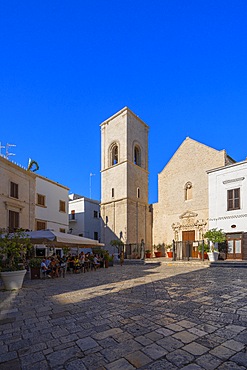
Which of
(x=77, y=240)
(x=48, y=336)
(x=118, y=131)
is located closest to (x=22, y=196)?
(x=77, y=240)

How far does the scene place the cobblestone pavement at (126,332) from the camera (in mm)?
3270

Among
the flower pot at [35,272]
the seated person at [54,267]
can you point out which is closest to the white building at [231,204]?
the seated person at [54,267]

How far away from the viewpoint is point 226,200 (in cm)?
2255

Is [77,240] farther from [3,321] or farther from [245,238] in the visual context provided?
[245,238]

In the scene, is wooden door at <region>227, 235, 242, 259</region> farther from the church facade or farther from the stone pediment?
the stone pediment

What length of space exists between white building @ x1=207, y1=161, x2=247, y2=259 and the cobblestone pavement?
1510cm

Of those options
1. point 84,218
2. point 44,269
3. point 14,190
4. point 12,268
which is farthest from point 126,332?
point 84,218

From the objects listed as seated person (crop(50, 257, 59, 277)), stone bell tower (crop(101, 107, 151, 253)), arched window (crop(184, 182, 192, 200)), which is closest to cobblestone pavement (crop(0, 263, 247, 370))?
seated person (crop(50, 257, 59, 277))

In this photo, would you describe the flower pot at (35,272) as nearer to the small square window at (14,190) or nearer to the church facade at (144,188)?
the small square window at (14,190)

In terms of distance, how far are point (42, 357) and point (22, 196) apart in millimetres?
17977

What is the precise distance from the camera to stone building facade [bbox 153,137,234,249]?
84.8ft

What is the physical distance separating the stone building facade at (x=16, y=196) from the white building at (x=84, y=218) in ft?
45.7

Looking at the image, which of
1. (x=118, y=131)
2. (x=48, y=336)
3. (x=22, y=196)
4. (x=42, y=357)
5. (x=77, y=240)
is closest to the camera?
(x=42, y=357)

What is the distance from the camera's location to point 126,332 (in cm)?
426
